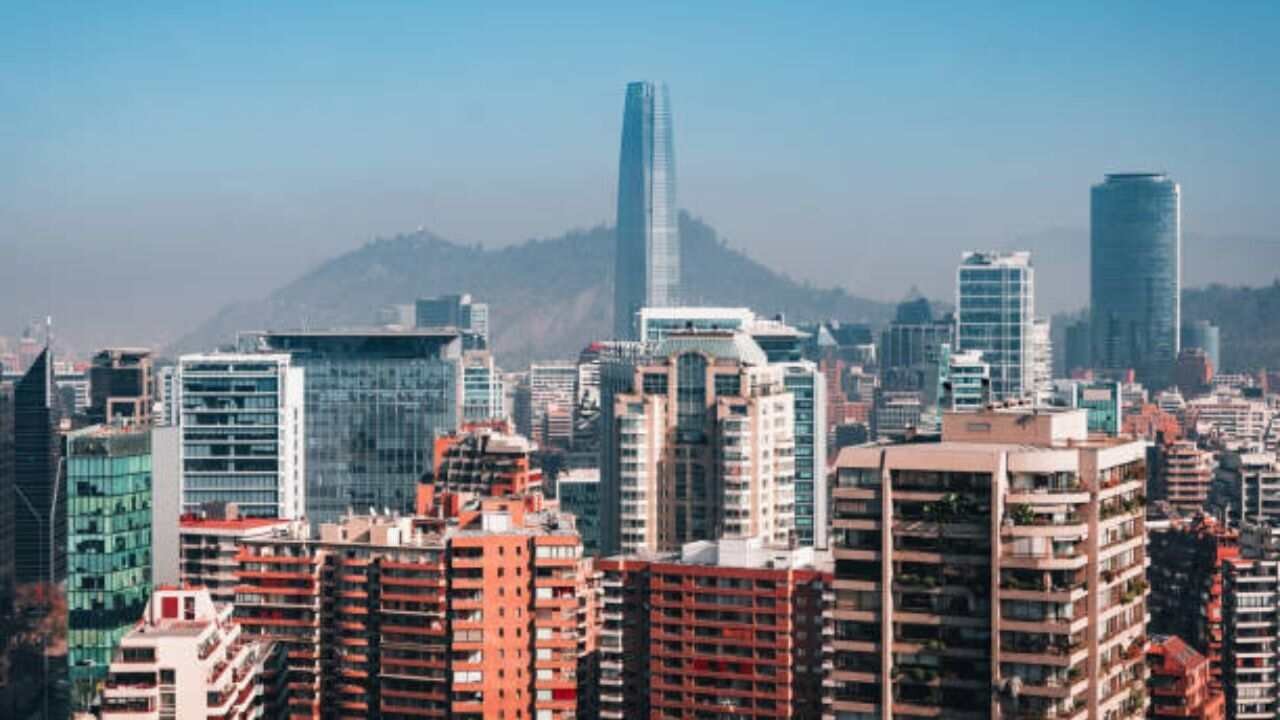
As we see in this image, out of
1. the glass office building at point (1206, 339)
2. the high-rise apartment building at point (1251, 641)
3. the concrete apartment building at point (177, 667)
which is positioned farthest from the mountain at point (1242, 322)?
the concrete apartment building at point (177, 667)

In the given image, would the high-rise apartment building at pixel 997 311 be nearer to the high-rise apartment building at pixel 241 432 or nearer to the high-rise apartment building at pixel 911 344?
the high-rise apartment building at pixel 911 344

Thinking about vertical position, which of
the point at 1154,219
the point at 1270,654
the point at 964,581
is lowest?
the point at 1270,654

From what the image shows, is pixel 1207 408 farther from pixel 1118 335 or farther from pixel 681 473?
pixel 681 473

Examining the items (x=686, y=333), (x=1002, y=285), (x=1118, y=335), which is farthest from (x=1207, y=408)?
(x=686, y=333)

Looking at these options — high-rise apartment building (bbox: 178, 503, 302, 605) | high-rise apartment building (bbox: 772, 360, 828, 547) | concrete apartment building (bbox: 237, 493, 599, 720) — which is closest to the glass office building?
high-rise apartment building (bbox: 772, 360, 828, 547)

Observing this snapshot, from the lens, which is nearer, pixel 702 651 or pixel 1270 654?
pixel 702 651
